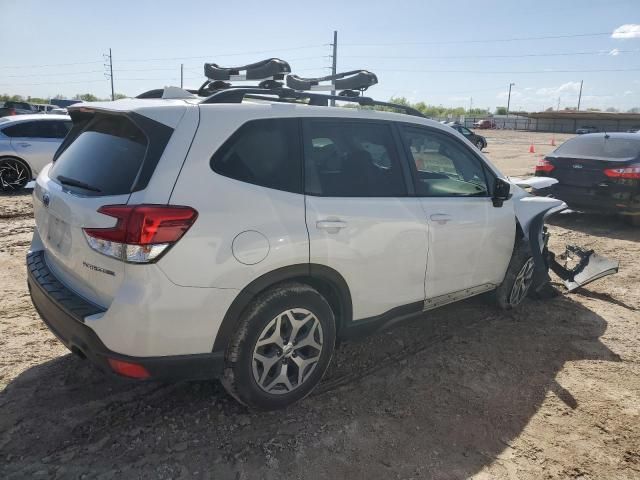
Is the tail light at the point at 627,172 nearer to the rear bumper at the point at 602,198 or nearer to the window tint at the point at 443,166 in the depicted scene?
the rear bumper at the point at 602,198

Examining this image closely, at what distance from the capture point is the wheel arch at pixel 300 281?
2598mm

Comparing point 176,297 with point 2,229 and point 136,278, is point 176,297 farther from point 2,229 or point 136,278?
point 2,229

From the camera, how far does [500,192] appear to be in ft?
13.3

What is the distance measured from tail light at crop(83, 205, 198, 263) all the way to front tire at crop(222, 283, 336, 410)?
609mm

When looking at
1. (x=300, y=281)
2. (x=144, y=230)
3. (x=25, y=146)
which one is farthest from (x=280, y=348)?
(x=25, y=146)

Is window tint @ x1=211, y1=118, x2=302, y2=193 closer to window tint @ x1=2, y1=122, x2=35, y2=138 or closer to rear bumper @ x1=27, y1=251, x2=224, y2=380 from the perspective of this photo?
rear bumper @ x1=27, y1=251, x2=224, y2=380

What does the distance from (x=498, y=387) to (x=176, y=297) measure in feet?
7.66

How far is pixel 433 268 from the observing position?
3598mm

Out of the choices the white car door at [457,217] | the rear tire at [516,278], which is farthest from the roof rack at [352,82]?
the rear tire at [516,278]

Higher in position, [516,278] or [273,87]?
[273,87]

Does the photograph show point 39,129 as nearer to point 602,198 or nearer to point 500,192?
point 500,192

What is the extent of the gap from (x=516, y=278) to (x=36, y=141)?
31.7 ft

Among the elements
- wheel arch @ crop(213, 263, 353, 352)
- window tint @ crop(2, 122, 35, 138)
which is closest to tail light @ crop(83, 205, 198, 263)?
wheel arch @ crop(213, 263, 353, 352)

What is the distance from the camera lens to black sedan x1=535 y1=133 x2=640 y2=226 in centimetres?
781
